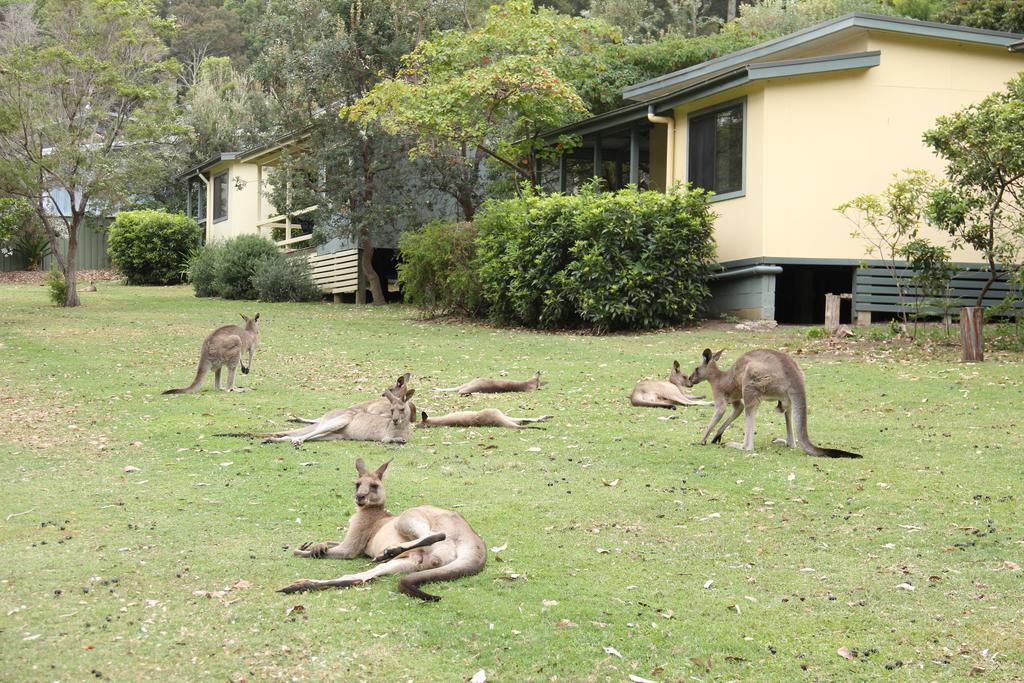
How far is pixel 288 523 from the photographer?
25.7 ft

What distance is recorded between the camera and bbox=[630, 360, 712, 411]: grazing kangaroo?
42.5ft

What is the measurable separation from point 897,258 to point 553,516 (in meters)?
14.8

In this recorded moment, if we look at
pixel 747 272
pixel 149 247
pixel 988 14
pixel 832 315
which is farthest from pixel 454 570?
pixel 149 247

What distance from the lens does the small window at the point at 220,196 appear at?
41875 mm

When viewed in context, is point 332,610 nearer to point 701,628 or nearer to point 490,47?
point 701,628

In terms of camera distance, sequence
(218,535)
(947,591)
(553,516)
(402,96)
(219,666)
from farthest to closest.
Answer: (402,96) → (553,516) → (218,535) → (947,591) → (219,666)

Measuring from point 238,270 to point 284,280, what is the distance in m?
1.80

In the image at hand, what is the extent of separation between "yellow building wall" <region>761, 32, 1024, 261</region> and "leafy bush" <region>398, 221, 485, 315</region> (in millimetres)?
5904

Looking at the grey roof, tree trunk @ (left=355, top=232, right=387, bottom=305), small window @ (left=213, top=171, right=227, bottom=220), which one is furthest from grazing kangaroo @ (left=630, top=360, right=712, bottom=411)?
small window @ (left=213, top=171, right=227, bottom=220)

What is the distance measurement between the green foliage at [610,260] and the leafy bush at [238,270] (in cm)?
1252

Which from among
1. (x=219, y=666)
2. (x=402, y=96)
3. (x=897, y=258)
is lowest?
(x=219, y=666)

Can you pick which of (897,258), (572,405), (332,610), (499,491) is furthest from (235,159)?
(332,610)

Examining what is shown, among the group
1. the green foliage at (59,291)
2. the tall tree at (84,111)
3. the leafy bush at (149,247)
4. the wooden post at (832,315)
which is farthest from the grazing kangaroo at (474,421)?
the leafy bush at (149,247)

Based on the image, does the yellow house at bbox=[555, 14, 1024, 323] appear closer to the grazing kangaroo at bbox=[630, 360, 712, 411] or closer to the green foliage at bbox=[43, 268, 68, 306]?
A: the grazing kangaroo at bbox=[630, 360, 712, 411]
